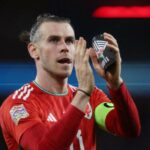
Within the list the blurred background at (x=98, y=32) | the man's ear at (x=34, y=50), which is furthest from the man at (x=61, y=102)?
the blurred background at (x=98, y=32)

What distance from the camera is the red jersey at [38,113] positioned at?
2.24 meters

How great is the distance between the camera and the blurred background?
11.2 ft

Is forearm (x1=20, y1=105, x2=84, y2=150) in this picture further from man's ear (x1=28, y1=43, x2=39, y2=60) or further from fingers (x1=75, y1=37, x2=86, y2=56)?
man's ear (x1=28, y1=43, x2=39, y2=60)

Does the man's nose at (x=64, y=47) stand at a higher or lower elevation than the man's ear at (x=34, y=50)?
higher

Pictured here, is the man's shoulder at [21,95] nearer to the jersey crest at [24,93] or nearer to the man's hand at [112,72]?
the jersey crest at [24,93]

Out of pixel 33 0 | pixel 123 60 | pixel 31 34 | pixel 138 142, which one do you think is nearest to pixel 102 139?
pixel 138 142

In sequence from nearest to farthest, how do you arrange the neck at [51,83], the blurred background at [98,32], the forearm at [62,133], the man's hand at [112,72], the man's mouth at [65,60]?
the forearm at [62,133] → the man's hand at [112,72] → the man's mouth at [65,60] → the neck at [51,83] → the blurred background at [98,32]

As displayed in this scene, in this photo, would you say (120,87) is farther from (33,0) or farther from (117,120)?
(33,0)

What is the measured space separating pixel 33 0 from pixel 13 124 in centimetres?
138

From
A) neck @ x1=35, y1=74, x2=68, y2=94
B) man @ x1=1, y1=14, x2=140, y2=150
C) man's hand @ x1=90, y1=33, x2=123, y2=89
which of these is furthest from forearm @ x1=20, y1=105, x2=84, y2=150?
neck @ x1=35, y1=74, x2=68, y2=94

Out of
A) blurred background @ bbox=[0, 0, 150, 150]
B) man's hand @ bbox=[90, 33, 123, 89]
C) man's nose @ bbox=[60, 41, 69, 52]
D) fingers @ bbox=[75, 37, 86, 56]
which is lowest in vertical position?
blurred background @ bbox=[0, 0, 150, 150]

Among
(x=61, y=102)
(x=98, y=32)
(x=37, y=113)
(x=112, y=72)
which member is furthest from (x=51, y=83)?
Answer: (x=98, y=32)

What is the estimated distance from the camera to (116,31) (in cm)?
347

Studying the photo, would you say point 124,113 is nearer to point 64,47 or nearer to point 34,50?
point 64,47
